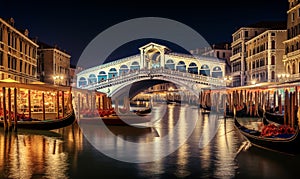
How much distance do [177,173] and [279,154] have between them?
294cm

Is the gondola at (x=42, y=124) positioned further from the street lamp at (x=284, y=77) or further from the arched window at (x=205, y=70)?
the arched window at (x=205, y=70)

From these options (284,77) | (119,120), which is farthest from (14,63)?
(284,77)

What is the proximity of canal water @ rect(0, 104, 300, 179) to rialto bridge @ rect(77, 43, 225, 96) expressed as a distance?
18989 millimetres

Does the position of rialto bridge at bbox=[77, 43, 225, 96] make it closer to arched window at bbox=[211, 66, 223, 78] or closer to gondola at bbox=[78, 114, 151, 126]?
arched window at bbox=[211, 66, 223, 78]

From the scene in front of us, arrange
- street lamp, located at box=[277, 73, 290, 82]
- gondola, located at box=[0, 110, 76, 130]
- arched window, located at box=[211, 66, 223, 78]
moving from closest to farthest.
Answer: gondola, located at box=[0, 110, 76, 130], street lamp, located at box=[277, 73, 290, 82], arched window, located at box=[211, 66, 223, 78]

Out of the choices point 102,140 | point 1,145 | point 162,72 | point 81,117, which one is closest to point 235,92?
point 162,72

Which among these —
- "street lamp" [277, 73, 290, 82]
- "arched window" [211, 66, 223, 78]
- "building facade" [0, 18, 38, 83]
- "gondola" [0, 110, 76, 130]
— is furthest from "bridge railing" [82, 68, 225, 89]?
"gondola" [0, 110, 76, 130]

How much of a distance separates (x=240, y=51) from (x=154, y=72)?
1214 centimetres

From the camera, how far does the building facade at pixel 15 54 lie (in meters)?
21.2

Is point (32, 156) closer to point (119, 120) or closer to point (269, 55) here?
point (119, 120)

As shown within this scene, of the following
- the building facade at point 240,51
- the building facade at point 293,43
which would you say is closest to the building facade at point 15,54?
the building facade at point 293,43

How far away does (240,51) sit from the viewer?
134 ft

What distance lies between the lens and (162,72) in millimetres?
32188

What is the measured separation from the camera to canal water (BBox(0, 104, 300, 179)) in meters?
7.43
